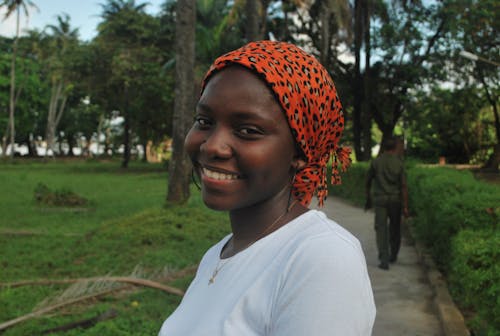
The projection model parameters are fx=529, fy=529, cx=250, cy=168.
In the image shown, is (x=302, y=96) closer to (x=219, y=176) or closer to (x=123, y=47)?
(x=219, y=176)

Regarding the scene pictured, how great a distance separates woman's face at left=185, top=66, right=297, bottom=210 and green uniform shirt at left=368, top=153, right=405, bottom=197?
7160mm

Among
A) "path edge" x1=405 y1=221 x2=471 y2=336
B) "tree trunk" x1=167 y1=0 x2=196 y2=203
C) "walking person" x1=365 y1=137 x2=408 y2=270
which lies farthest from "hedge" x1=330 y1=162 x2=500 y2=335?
"tree trunk" x1=167 y1=0 x2=196 y2=203

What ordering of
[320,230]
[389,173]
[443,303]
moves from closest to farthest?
[320,230]
[443,303]
[389,173]

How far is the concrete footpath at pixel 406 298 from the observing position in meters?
5.35

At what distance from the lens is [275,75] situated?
1311 mm

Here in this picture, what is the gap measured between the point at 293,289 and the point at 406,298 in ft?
19.2

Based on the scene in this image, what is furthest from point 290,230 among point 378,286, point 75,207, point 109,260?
point 75,207

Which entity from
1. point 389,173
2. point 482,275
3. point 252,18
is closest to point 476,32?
point 252,18

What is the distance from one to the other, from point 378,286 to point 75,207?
37.0 ft

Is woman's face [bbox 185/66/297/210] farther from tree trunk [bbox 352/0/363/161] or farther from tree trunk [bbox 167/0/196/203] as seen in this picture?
tree trunk [bbox 352/0/363/161]

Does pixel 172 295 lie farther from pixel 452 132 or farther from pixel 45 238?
pixel 452 132

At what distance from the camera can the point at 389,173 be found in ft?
27.2

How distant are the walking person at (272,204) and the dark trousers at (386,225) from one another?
682 centimetres

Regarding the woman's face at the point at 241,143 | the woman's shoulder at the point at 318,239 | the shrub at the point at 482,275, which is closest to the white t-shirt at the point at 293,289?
the woman's shoulder at the point at 318,239
